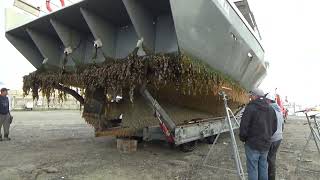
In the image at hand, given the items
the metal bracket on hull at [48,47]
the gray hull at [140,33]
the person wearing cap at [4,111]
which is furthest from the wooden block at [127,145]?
the person wearing cap at [4,111]

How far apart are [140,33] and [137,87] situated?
3.93ft

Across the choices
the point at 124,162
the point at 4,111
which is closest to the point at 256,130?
the point at 124,162

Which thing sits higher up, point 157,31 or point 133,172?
point 157,31

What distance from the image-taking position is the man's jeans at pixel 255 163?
3.79m

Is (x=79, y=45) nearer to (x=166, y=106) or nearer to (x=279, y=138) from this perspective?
(x=166, y=106)

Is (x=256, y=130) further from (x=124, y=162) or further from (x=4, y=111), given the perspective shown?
(x=4, y=111)

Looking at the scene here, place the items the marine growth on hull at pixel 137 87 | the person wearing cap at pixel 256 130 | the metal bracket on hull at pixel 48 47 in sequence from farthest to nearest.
A: the metal bracket on hull at pixel 48 47, the marine growth on hull at pixel 137 87, the person wearing cap at pixel 256 130

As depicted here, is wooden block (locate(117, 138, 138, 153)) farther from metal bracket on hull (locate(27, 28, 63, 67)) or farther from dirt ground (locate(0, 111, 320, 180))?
metal bracket on hull (locate(27, 28, 63, 67))

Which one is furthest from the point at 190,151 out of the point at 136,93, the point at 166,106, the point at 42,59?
the point at 42,59

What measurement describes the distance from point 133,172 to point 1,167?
6.98 feet

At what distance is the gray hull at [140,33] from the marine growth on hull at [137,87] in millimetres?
199

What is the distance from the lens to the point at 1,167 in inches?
194

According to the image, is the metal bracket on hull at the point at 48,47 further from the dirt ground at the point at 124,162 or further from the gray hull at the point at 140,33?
the dirt ground at the point at 124,162

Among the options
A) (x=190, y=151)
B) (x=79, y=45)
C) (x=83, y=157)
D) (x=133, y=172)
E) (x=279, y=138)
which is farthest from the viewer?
(x=190, y=151)
